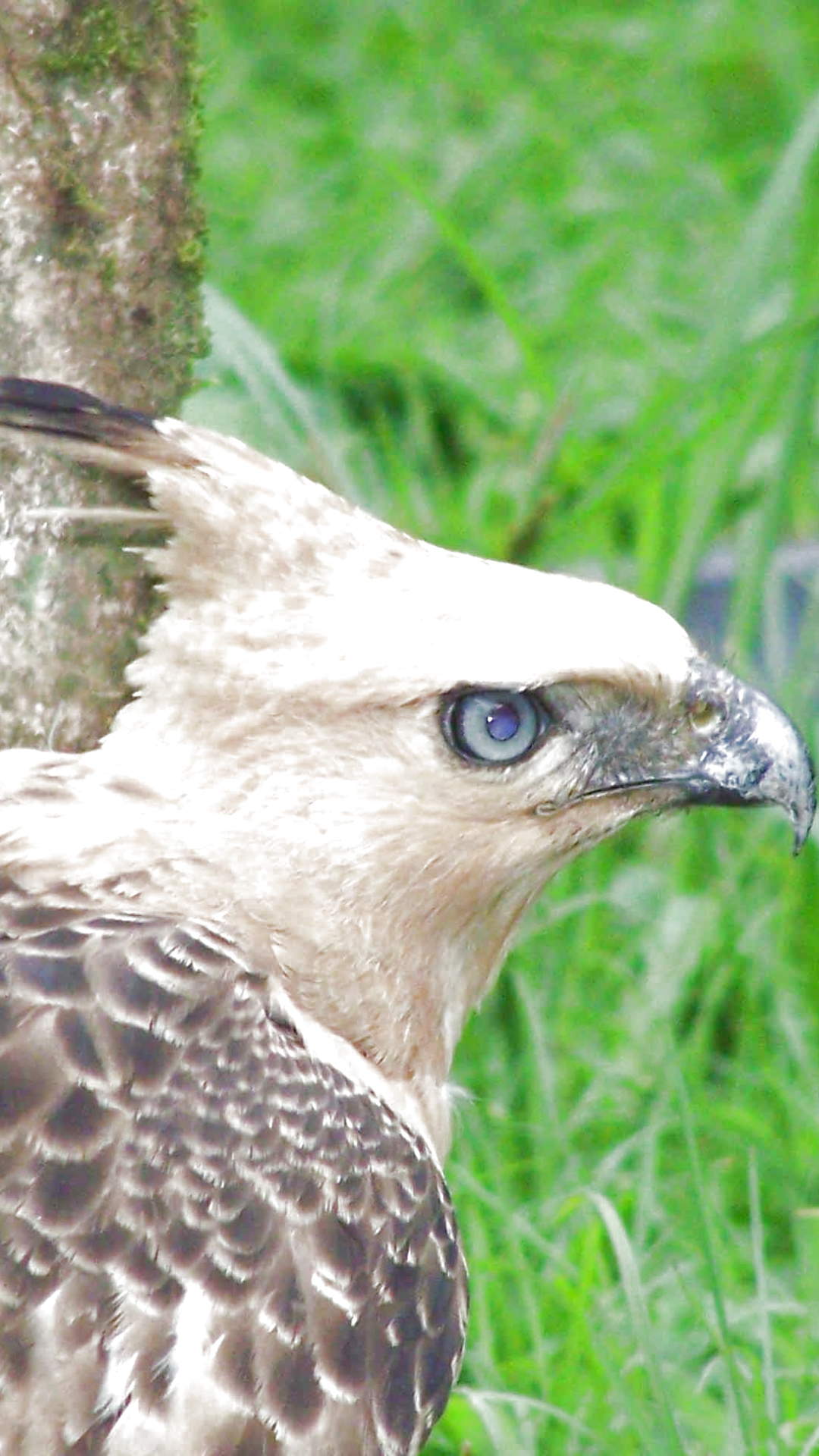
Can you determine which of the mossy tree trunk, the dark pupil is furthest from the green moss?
the dark pupil

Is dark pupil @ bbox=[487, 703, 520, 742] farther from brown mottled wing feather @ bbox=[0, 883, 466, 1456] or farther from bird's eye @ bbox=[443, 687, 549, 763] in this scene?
brown mottled wing feather @ bbox=[0, 883, 466, 1456]

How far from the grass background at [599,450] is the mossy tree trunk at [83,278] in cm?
73

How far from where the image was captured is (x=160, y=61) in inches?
112

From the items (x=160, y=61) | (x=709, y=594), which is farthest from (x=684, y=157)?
(x=160, y=61)

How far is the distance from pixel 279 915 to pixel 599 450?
3350mm

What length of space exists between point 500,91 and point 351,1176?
5.51 metres

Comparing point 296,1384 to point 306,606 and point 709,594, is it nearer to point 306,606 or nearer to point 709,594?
point 306,606

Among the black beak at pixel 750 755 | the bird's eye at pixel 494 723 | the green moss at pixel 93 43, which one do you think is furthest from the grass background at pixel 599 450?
the green moss at pixel 93 43

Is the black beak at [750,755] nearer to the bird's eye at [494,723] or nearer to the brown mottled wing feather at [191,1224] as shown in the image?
the bird's eye at [494,723]

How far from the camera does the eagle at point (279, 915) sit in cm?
231

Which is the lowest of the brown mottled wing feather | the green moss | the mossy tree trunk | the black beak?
Answer: the brown mottled wing feather

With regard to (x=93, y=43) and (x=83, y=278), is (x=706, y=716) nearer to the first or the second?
(x=83, y=278)

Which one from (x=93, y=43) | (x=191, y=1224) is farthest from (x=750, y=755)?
(x=93, y=43)

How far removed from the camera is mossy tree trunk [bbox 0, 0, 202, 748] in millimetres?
2732
